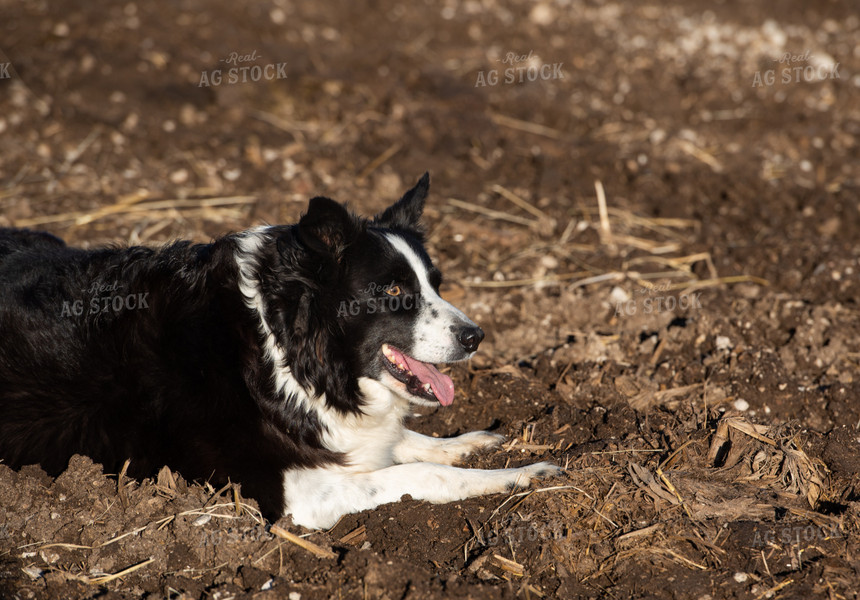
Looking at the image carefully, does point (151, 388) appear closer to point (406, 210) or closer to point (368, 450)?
point (368, 450)

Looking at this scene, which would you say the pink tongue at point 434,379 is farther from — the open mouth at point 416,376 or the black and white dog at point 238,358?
the black and white dog at point 238,358

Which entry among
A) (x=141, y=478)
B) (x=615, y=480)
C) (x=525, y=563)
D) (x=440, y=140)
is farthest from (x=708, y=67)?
(x=141, y=478)

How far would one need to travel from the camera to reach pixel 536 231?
23.4ft

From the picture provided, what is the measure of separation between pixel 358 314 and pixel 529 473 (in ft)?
4.21

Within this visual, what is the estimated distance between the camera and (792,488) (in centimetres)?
417

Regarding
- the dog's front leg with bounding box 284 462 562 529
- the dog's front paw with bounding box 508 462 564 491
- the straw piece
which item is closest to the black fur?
the dog's front leg with bounding box 284 462 562 529

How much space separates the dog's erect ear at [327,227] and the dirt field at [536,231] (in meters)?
1.40

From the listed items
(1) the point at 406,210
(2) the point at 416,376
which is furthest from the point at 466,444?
(1) the point at 406,210

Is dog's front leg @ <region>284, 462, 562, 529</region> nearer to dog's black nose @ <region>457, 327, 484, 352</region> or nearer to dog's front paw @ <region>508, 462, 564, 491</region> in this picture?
dog's front paw @ <region>508, 462, 564, 491</region>

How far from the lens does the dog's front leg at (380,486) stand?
414 cm

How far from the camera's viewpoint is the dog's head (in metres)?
4.03

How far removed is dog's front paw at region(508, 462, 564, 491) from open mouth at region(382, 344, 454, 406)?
0.55 m

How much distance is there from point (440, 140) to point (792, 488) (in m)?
5.27

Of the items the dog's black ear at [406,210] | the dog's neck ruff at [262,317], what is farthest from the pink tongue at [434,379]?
the dog's black ear at [406,210]
